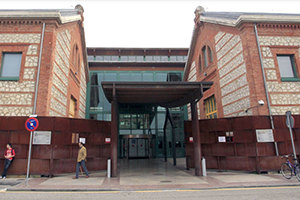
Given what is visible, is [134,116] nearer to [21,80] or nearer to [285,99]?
[21,80]

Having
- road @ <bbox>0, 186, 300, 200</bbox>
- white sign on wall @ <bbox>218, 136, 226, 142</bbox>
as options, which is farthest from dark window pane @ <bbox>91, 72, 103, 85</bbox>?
road @ <bbox>0, 186, 300, 200</bbox>

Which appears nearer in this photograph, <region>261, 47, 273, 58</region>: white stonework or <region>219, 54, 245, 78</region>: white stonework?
<region>261, 47, 273, 58</region>: white stonework

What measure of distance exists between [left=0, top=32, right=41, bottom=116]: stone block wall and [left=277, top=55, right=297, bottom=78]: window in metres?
15.1

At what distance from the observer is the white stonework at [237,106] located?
12759 millimetres

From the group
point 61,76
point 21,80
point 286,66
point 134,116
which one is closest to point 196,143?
point 286,66

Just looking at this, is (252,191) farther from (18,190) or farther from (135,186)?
(18,190)

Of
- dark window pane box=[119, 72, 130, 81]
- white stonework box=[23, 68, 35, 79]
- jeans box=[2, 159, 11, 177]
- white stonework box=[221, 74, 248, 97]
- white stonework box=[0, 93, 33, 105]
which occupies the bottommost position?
jeans box=[2, 159, 11, 177]

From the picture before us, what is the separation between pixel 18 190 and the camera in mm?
7688

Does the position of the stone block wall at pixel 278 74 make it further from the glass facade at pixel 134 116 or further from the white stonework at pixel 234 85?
the glass facade at pixel 134 116

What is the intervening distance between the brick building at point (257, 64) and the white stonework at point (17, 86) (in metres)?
12.7

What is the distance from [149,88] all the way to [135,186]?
4.68 meters

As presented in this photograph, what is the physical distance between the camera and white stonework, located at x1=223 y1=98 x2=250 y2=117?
502 inches

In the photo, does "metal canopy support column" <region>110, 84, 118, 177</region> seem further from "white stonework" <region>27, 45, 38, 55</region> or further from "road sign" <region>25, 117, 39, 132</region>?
"white stonework" <region>27, 45, 38, 55</region>

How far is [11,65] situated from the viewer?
40.6 feet
